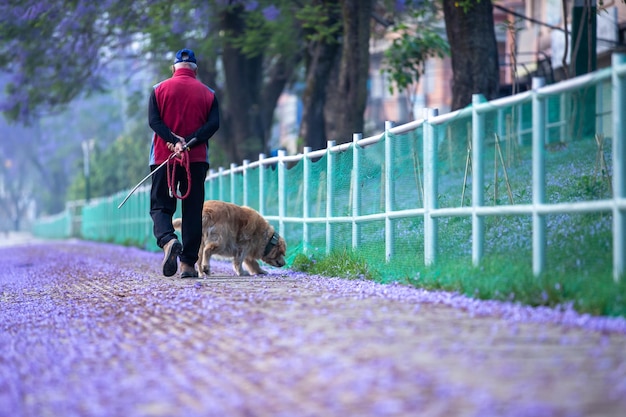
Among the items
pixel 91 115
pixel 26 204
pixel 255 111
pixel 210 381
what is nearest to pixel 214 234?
pixel 210 381

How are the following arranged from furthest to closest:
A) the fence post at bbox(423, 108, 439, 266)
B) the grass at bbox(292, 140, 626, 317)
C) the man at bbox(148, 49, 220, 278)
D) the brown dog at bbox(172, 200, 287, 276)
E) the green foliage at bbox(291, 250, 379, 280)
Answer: the brown dog at bbox(172, 200, 287, 276) < the man at bbox(148, 49, 220, 278) < the green foliage at bbox(291, 250, 379, 280) < the fence post at bbox(423, 108, 439, 266) < the grass at bbox(292, 140, 626, 317)

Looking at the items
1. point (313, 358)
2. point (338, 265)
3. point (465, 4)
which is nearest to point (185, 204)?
point (338, 265)

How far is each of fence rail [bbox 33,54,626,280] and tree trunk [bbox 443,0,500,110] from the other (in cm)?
→ 278

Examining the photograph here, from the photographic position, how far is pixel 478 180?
873cm

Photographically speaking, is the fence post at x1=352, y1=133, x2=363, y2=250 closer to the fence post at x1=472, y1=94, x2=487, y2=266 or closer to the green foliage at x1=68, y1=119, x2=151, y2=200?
the fence post at x1=472, y1=94, x2=487, y2=266

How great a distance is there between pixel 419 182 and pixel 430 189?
3.42 ft

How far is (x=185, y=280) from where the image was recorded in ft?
37.6

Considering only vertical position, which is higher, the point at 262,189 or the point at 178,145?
the point at 178,145

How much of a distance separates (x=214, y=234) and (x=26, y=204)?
89323 millimetres

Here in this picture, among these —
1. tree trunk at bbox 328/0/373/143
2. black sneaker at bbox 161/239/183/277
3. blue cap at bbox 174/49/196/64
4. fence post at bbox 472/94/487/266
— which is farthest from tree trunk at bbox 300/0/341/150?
fence post at bbox 472/94/487/266

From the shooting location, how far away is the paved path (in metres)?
4.41

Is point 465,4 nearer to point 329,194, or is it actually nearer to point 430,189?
point 329,194

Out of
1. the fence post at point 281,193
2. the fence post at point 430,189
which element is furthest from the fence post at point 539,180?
the fence post at point 281,193

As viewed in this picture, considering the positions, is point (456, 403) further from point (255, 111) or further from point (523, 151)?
point (255, 111)
